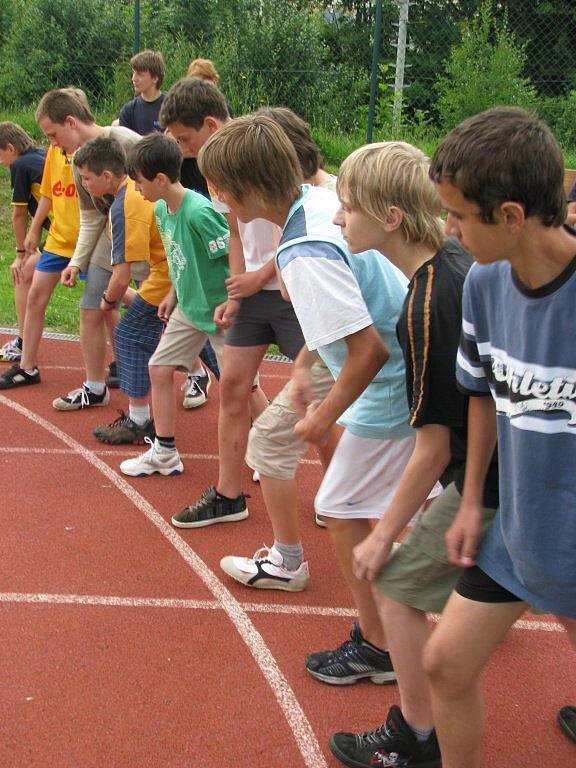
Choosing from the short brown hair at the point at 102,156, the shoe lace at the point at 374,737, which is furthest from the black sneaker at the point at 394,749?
the short brown hair at the point at 102,156

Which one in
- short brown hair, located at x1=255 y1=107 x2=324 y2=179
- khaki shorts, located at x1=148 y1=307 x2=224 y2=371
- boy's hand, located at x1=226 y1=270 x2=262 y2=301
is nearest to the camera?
short brown hair, located at x1=255 y1=107 x2=324 y2=179

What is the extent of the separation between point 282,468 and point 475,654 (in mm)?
1593

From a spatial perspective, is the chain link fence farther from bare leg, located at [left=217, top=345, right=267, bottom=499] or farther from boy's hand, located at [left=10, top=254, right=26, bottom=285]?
bare leg, located at [left=217, top=345, right=267, bottom=499]

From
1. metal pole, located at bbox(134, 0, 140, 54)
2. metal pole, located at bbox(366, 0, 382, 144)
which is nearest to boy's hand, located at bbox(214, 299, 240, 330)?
metal pole, located at bbox(366, 0, 382, 144)

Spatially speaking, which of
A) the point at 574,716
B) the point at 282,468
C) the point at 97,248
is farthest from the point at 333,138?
the point at 574,716

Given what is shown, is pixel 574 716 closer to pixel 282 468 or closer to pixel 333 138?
pixel 282 468

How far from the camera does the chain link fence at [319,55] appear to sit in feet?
40.6

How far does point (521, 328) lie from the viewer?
191 cm

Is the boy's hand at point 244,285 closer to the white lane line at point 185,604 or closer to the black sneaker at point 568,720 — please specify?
the white lane line at point 185,604

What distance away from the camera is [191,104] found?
4.48 meters

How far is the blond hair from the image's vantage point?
248cm

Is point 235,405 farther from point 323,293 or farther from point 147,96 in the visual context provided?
point 147,96

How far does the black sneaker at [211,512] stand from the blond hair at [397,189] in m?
2.29

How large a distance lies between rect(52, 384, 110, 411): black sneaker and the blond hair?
13.0 ft
